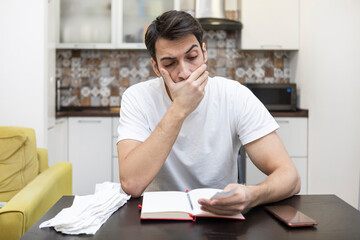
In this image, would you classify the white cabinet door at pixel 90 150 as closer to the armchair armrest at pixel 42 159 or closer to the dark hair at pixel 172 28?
the armchair armrest at pixel 42 159

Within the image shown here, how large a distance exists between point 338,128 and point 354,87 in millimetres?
370

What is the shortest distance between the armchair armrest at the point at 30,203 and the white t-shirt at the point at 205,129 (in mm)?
546

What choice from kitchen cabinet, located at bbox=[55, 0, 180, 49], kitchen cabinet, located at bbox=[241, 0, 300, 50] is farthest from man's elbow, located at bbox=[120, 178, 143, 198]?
kitchen cabinet, located at bbox=[241, 0, 300, 50]

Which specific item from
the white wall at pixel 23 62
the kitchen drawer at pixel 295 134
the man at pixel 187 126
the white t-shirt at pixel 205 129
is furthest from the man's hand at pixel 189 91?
the kitchen drawer at pixel 295 134

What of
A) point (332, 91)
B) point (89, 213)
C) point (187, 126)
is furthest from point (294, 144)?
point (89, 213)

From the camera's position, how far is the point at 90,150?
371cm

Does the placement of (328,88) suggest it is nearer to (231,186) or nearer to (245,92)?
(245,92)

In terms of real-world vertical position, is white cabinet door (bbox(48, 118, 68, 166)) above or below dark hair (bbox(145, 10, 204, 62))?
below

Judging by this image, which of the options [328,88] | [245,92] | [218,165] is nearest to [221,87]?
[245,92]

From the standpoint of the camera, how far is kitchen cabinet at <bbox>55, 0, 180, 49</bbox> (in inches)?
152

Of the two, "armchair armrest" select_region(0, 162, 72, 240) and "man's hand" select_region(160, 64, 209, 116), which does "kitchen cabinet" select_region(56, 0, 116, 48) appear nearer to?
"armchair armrest" select_region(0, 162, 72, 240)

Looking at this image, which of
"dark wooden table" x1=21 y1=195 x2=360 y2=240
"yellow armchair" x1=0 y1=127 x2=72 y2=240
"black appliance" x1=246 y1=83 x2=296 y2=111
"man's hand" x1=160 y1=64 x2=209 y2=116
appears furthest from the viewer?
"black appliance" x1=246 y1=83 x2=296 y2=111

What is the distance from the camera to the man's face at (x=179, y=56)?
1450 millimetres

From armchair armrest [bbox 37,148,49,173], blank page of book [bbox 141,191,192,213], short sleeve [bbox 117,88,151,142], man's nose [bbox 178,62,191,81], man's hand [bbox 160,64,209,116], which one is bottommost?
armchair armrest [bbox 37,148,49,173]
